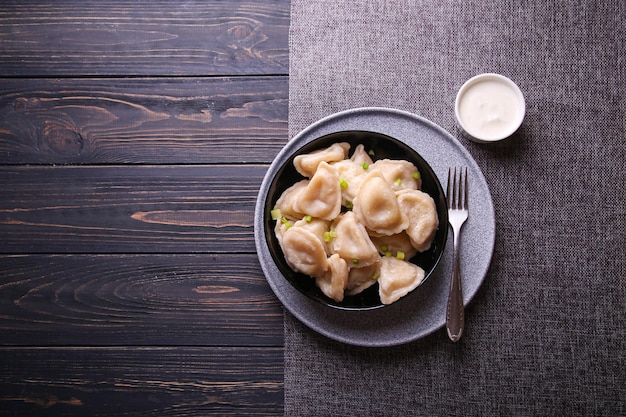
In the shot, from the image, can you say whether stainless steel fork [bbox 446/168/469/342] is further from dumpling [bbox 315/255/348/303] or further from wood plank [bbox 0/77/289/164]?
wood plank [bbox 0/77/289/164]

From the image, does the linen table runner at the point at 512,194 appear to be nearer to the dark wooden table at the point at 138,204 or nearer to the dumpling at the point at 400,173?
the dark wooden table at the point at 138,204

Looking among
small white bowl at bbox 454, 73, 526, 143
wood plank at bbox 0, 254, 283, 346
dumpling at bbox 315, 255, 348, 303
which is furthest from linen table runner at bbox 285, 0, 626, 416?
dumpling at bbox 315, 255, 348, 303

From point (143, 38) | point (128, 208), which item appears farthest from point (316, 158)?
point (143, 38)

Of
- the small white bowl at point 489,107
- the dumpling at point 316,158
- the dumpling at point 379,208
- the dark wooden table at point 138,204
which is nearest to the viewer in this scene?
the dumpling at point 379,208

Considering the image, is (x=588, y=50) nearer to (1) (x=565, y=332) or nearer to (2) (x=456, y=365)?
(1) (x=565, y=332)

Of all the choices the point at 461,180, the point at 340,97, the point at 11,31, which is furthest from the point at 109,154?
the point at 461,180

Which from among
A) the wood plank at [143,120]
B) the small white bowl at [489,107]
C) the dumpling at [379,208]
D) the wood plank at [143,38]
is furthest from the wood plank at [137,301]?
the small white bowl at [489,107]

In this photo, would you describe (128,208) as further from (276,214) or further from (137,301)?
(276,214)
